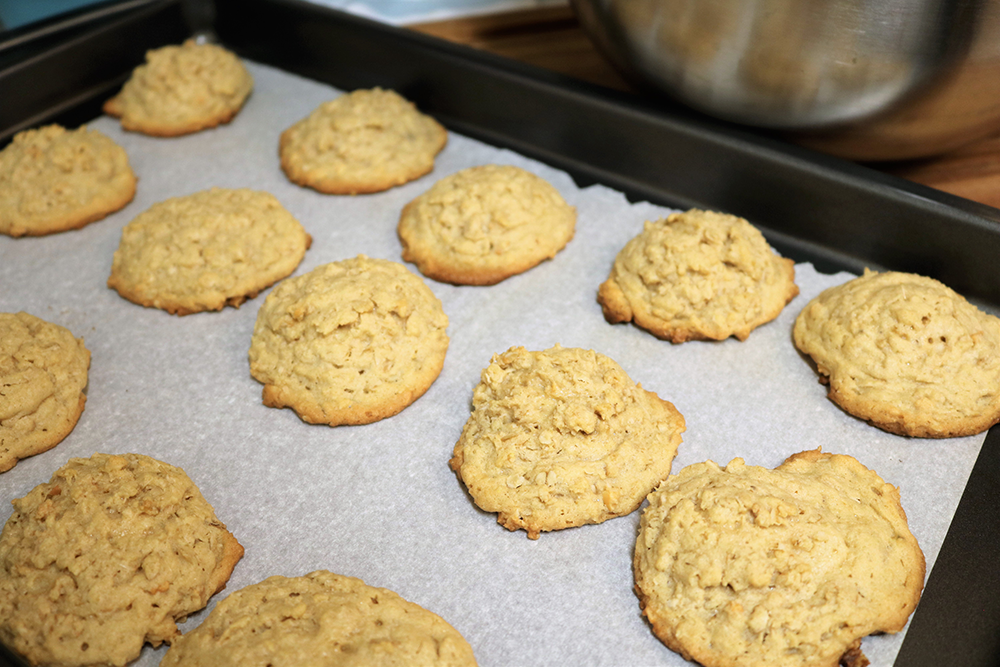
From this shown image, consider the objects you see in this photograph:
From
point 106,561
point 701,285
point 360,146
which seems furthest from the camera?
point 360,146

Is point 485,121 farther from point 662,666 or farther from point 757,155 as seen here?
point 662,666

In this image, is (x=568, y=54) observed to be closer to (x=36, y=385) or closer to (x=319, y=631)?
(x=36, y=385)

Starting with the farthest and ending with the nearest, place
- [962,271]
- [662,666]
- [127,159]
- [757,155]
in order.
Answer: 1. [127,159]
2. [757,155]
3. [962,271]
4. [662,666]

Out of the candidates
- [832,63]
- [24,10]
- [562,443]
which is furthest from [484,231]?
[24,10]

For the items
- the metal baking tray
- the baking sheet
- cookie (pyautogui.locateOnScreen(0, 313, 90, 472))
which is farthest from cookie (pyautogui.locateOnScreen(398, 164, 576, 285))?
cookie (pyautogui.locateOnScreen(0, 313, 90, 472))

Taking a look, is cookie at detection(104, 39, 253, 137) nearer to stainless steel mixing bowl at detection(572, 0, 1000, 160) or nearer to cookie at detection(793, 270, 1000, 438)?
stainless steel mixing bowl at detection(572, 0, 1000, 160)

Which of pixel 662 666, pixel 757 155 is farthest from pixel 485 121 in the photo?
pixel 662 666

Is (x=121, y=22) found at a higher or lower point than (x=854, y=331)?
higher
